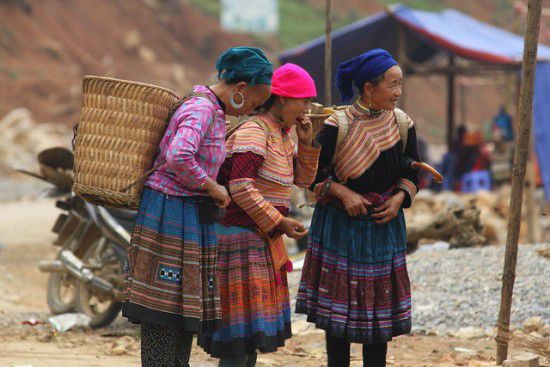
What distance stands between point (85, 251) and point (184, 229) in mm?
3394

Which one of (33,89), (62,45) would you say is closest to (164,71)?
(62,45)

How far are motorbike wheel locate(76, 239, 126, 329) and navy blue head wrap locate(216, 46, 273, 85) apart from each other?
115 inches

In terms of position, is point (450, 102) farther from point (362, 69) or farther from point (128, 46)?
point (128, 46)

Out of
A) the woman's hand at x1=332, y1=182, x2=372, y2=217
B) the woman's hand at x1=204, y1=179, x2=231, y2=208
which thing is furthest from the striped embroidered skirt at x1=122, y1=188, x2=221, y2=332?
the woman's hand at x1=332, y1=182, x2=372, y2=217

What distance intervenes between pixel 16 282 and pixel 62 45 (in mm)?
26975

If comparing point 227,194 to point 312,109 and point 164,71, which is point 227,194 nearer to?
point 312,109

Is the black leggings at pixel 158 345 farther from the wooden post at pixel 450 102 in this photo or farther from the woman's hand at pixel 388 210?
the wooden post at pixel 450 102

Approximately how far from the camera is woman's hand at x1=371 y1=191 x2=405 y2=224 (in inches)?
156

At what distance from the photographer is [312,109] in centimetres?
430

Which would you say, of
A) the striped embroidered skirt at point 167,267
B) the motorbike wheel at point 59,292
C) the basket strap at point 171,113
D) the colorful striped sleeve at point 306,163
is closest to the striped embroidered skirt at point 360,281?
the colorful striped sleeve at point 306,163

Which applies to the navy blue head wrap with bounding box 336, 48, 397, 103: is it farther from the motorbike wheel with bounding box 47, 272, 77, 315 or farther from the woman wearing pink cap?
the motorbike wheel with bounding box 47, 272, 77, 315

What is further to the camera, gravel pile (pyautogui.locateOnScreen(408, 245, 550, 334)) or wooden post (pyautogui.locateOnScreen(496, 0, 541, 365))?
gravel pile (pyautogui.locateOnScreen(408, 245, 550, 334))

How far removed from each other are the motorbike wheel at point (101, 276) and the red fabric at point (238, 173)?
260 centimetres

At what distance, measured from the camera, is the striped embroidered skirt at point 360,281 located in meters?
3.94
